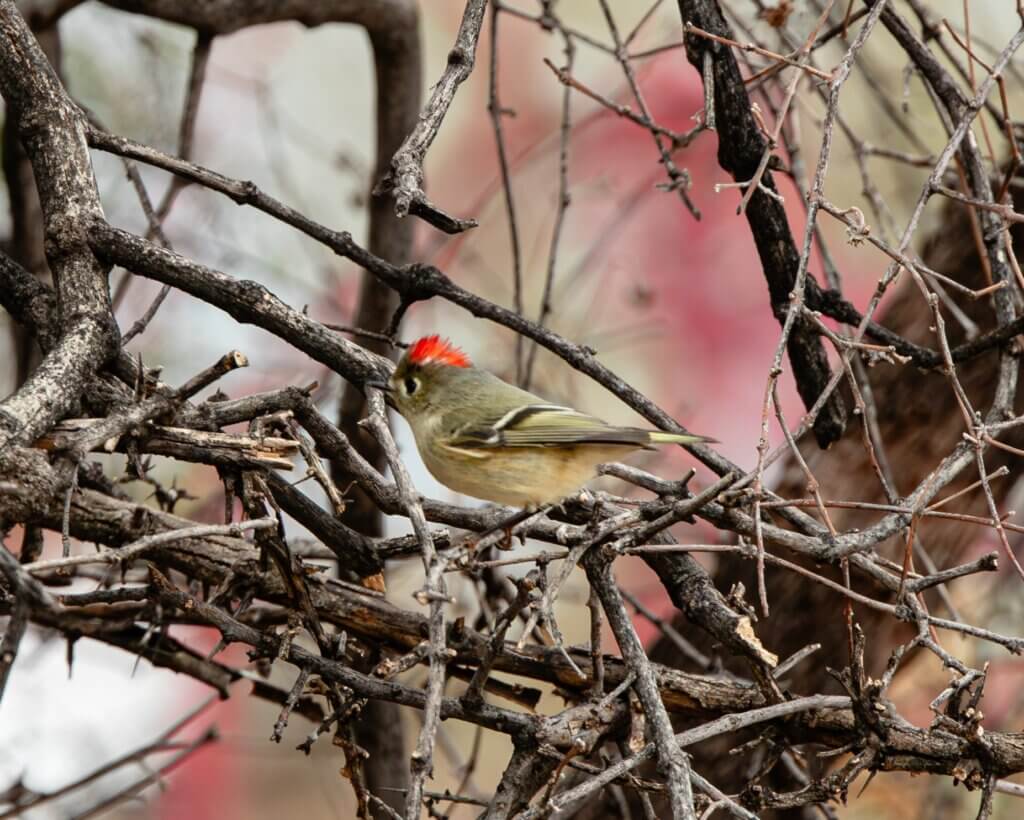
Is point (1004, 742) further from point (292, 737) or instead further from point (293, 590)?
point (292, 737)

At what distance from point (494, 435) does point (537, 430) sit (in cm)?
10

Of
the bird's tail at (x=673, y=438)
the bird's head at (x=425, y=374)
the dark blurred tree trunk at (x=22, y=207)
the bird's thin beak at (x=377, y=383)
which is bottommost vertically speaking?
the bird's tail at (x=673, y=438)

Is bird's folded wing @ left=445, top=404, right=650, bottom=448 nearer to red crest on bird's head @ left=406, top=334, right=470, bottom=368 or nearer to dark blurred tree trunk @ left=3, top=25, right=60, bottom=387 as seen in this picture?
red crest on bird's head @ left=406, top=334, right=470, bottom=368

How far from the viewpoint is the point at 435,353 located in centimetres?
259

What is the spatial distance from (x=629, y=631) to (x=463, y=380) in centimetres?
86

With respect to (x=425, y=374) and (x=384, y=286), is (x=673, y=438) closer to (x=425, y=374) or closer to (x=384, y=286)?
(x=425, y=374)

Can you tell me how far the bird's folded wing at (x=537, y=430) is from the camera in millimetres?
2402

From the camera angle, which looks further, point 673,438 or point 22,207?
point 22,207

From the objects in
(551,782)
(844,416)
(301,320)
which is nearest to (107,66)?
(301,320)

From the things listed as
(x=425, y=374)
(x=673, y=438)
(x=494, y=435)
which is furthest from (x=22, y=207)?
(x=673, y=438)

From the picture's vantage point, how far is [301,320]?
86.2 inches

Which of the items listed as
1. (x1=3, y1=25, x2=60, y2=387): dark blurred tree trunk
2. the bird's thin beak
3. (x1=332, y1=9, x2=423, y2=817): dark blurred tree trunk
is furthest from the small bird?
(x1=3, y1=25, x2=60, y2=387): dark blurred tree trunk

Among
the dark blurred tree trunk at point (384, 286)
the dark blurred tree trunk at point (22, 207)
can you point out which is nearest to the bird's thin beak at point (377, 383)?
the dark blurred tree trunk at point (384, 286)

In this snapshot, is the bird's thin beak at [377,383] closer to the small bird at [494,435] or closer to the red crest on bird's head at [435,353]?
the small bird at [494,435]
